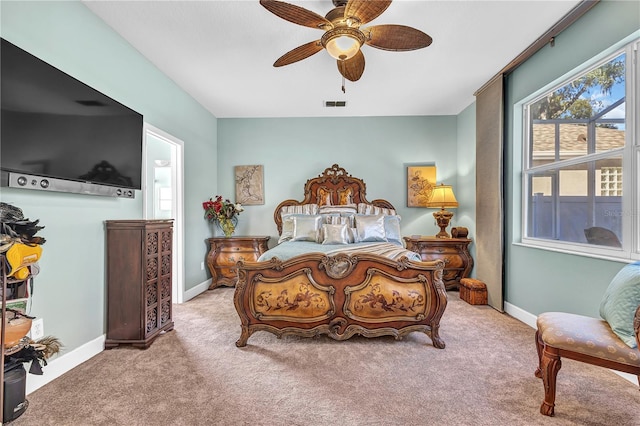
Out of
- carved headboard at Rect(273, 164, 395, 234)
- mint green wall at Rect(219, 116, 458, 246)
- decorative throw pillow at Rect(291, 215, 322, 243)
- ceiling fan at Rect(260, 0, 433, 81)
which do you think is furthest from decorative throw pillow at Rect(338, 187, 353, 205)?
ceiling fan at Rect(260, 0, 433, 81)

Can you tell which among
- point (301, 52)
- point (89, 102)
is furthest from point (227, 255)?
point (301, 52)

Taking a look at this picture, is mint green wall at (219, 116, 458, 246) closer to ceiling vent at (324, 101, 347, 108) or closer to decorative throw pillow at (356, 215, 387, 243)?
ceiling vent at (324, 101, 347, 108)

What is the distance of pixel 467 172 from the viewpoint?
4.39 meters

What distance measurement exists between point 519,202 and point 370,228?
169cm

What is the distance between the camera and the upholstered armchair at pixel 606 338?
1.48m

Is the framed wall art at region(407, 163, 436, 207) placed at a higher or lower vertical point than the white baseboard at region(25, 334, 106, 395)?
higher

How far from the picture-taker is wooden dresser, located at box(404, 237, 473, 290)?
4.14 meters

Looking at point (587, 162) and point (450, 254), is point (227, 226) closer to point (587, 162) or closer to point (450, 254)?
point (450, 254)

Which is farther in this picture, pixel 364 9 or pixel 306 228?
pixel 306 228

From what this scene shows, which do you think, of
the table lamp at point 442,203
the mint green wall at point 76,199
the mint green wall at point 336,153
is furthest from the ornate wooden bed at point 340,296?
the mint green wall at point 336,153

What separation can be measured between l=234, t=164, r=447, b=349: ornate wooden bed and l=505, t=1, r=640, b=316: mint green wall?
3.55 feet

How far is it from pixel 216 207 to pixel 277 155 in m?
1.31

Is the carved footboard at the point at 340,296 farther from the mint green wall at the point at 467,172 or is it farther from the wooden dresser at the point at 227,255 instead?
the mint green wall at the point at 467,172

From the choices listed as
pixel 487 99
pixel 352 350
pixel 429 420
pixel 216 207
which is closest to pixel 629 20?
pixel 487 99
